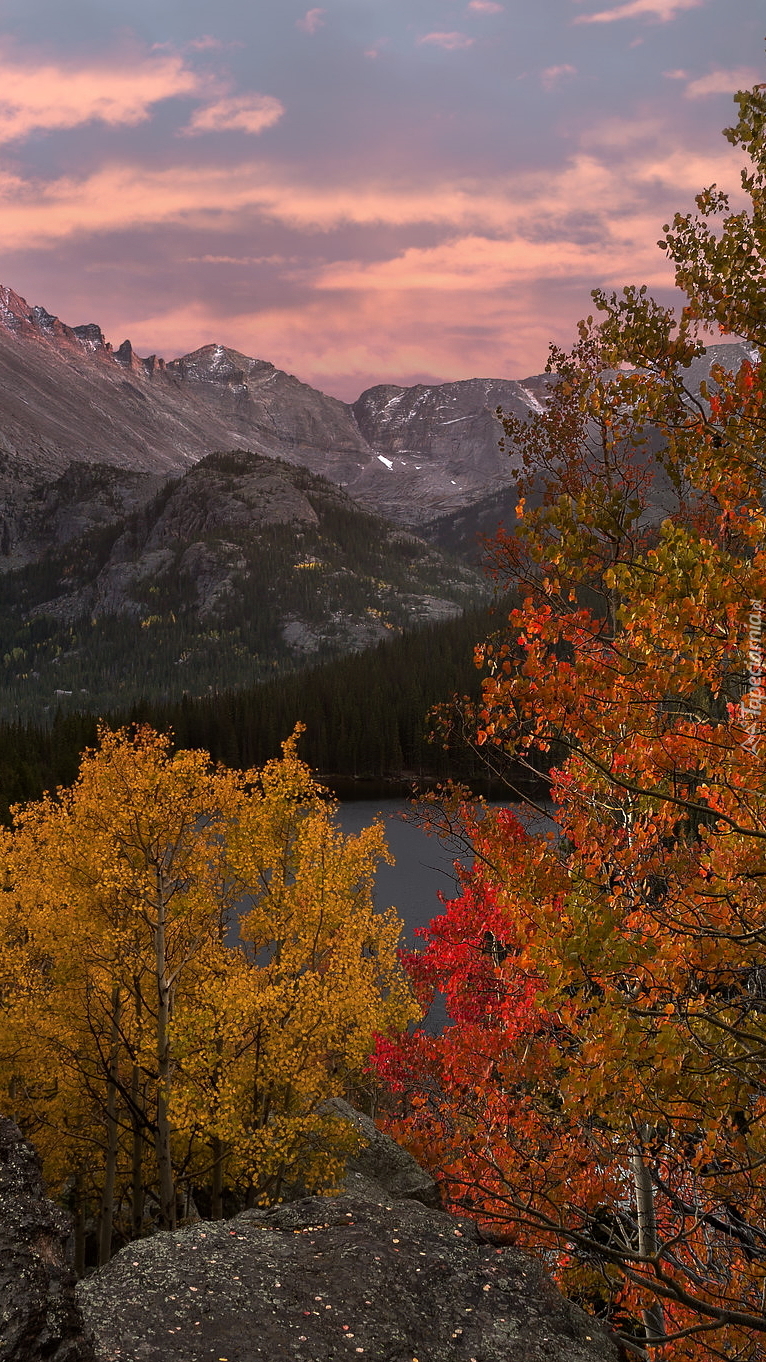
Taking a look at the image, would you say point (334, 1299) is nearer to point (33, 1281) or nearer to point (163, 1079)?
point (33, 1281)

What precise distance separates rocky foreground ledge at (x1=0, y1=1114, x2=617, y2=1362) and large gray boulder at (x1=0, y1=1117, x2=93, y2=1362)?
0.06 ft

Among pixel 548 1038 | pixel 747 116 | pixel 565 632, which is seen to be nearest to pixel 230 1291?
pixel 548 1038

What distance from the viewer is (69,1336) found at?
7.75 m

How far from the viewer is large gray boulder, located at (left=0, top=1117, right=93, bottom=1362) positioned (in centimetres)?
739

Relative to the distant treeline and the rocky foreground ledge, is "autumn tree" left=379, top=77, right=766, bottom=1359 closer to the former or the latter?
the rocky foreground ledge

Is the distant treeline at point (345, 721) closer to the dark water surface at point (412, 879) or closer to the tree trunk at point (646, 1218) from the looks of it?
the dark water surface at point (412, 879)

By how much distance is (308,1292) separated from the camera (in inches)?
464

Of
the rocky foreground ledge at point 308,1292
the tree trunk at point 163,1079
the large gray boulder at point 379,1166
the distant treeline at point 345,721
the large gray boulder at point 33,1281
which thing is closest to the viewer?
the large gray boulder at point 33,1281

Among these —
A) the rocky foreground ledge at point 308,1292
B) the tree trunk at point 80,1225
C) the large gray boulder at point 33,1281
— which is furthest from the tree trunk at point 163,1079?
the large gray boulder at point 33,1281

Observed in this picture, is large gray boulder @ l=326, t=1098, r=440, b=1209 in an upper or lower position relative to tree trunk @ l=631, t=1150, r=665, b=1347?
A: lower

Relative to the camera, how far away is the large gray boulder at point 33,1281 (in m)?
7.39

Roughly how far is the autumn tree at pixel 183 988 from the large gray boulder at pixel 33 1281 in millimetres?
11362

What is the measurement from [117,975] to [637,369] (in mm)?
20336

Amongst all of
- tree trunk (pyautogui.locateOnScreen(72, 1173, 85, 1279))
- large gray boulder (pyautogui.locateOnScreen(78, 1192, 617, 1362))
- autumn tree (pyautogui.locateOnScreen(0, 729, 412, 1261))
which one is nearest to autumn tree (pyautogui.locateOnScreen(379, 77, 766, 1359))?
large gray boulder (pyautogui.locateOnScreen(78, 1192, 617, 1362))
